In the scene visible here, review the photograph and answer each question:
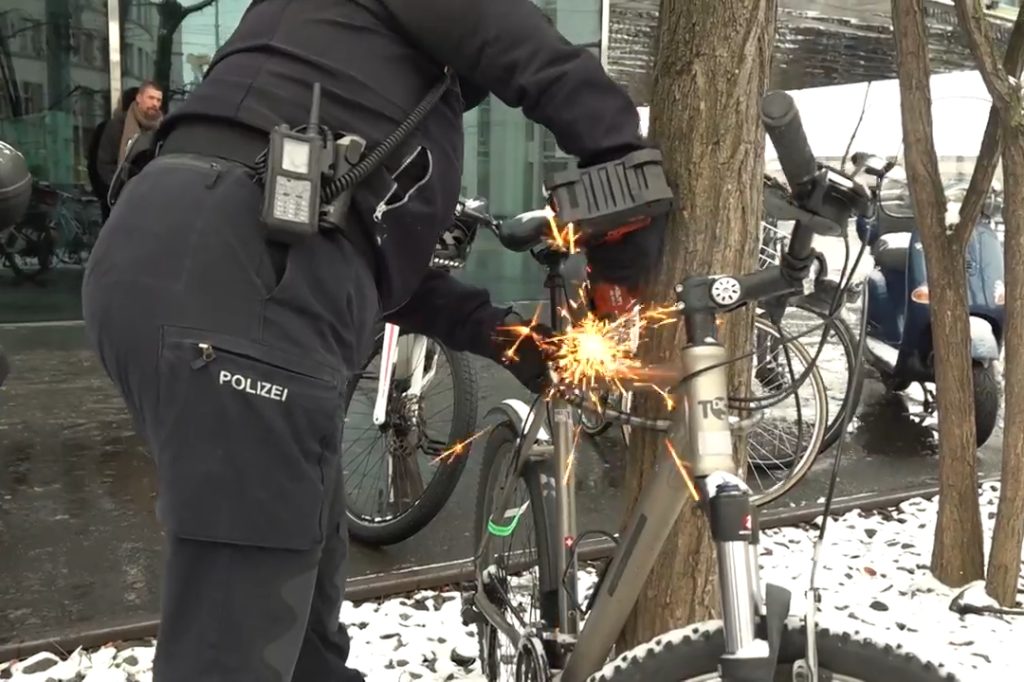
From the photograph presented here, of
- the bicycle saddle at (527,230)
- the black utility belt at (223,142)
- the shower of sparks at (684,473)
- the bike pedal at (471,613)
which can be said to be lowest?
the bike pedal at (471,613)

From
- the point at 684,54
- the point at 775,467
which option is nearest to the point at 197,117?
the point at 684,54

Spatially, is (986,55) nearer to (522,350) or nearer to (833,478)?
(522,350)

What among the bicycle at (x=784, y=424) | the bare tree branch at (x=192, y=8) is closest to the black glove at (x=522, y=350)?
the bicycle at (x=784, y=424)

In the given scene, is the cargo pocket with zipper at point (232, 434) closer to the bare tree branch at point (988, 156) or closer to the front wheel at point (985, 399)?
the bare tree branch at point (988, 156)

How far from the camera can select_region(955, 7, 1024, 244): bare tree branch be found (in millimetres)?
3115

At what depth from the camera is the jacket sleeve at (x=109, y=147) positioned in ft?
24.2

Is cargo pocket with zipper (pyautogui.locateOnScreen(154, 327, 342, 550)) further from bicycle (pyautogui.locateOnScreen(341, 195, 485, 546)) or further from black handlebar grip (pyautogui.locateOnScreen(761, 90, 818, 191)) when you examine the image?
bicycle (pyautogui.locateOnScreen(341, 195, 485, 546))

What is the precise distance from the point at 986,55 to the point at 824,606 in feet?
5.50

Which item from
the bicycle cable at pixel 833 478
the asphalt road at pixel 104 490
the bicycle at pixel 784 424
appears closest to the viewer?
the bicycle cable at pixel 833 478

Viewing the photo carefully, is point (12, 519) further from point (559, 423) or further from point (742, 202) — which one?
point (742, 202)

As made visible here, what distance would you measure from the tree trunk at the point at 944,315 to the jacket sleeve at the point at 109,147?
6093 mm

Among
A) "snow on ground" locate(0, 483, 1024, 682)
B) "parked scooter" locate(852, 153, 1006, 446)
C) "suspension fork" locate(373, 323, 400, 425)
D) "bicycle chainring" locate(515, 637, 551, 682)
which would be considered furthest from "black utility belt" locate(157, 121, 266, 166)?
"parked scooter" locate(852, 153, 1006, 446)

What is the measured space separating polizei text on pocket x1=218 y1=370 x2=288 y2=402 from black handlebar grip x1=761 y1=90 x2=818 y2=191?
2.47 feet

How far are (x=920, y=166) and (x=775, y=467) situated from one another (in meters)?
1.89
